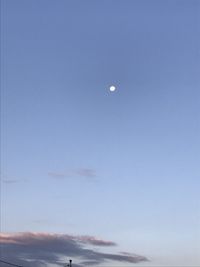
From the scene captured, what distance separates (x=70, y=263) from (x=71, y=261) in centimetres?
60

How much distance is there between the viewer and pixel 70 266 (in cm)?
5609

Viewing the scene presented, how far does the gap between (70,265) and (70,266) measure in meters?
0.42

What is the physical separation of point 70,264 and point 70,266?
81 centimetres

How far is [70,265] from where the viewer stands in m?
56.0

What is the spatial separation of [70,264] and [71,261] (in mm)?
847

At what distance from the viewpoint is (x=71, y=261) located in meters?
56.3

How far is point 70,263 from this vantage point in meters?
56.0

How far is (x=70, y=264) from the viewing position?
2202 inches

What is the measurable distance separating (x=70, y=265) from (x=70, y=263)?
65 cm

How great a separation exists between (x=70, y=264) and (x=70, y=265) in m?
0.39

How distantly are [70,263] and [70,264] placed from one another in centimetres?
28
